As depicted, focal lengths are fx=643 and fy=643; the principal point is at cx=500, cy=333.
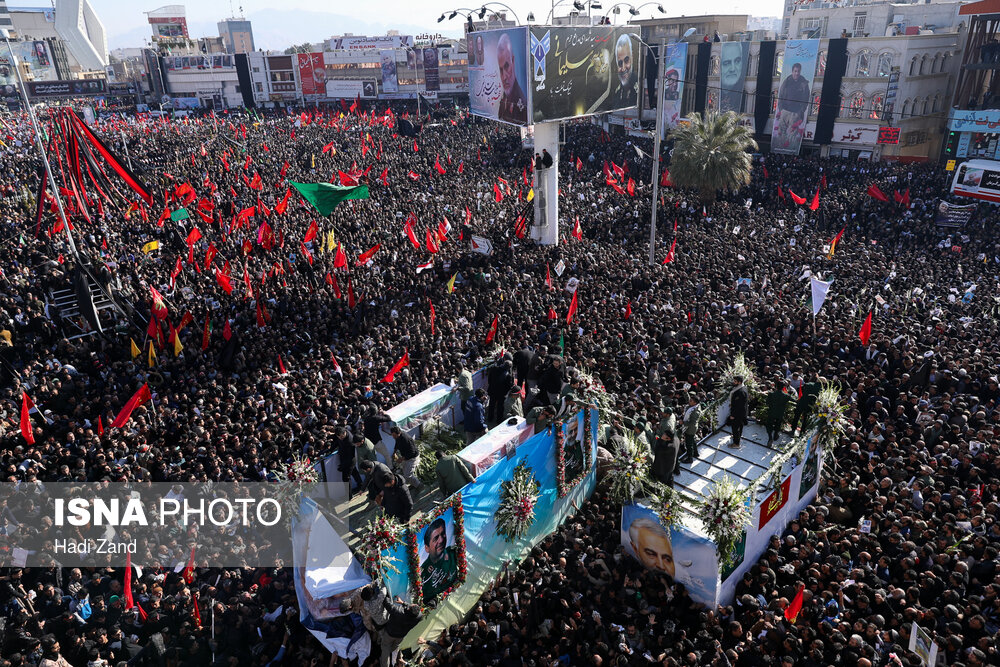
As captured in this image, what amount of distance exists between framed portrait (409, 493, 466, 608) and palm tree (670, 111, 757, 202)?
25383 millimetres

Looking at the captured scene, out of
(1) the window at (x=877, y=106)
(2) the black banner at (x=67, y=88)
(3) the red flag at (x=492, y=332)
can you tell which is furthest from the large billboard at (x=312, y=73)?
(3) the red flag at (x=492, y=332)

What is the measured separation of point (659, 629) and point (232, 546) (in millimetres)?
6168

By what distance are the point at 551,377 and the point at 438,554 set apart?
4125mm

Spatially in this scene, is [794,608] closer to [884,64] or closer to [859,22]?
[884,64]

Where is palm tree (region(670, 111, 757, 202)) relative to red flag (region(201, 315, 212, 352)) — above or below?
above

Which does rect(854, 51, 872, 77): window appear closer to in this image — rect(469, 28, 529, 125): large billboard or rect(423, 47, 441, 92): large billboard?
rect(469, 28, 529, 125): large billboard

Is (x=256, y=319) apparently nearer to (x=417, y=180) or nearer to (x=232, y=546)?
(x=232, y=546)

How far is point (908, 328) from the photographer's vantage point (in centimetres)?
1509

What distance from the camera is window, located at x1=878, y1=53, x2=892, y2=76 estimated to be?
35938 millimetres

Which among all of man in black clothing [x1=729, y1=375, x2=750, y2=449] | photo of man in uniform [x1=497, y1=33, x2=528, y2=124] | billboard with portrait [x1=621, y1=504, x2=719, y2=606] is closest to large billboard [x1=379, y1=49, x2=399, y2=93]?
photo of man in uniform [x1=497, y1=33, x2=528, y2=124]

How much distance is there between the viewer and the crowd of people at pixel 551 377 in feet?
26.7

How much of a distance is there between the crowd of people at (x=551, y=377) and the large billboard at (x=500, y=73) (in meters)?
4.43

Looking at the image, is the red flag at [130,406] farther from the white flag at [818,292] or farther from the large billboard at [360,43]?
the large billboard at [360,43]

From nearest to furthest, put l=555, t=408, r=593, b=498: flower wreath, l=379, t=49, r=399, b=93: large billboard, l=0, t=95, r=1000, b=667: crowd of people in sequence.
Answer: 1. l=0, t=95, r=1000, b=667: crowd of people
2. l=555, t=408, r=593, b=498: flower wreath
3. l=379, t=49, r=399, b=93: large billboard
